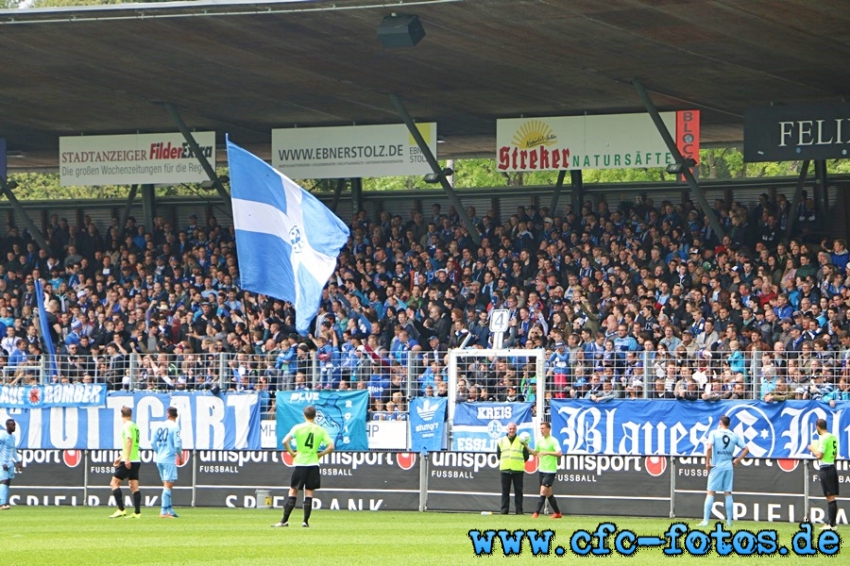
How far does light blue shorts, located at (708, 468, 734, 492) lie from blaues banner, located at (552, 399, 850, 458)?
305 centimetres

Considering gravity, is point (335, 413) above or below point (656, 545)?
above

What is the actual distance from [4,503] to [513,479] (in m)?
9.56

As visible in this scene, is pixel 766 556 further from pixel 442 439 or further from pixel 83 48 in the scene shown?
pixel 83 48

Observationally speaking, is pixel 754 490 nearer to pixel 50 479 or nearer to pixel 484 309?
pixel 484 309

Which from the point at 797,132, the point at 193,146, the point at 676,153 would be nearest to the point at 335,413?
the point at 676,153

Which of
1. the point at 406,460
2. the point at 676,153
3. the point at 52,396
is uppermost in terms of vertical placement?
the point at 676,153

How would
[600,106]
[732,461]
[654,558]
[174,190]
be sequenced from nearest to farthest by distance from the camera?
[654,558], [732,461], [600,106], [174,190]

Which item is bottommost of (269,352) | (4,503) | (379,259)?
(4,503)

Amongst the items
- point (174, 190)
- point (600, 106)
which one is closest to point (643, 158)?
point (600, 106)

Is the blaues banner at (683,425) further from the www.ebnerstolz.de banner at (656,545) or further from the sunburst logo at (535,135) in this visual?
the sunburst logo at (535,135)

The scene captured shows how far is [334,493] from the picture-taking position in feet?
92.7

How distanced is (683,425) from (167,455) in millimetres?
9204

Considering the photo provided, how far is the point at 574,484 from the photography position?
1046 inches

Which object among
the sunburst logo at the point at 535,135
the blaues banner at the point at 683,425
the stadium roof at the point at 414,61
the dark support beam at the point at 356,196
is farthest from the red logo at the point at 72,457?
the dark support beam at the point at 356,196
